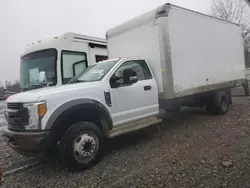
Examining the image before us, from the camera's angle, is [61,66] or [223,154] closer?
[223,154]

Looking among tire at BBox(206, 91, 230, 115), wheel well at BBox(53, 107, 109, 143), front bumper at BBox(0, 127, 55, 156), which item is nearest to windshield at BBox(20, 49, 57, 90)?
wheel well at BBox(53, 107, 109, 143)

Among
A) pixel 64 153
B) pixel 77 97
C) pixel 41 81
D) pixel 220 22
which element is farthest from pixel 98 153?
pixel 220 22

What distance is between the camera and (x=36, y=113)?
366 centimetres

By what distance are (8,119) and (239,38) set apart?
27.3ft

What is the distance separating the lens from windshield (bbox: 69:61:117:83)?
4777 millimetres

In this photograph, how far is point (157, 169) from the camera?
3.72 m

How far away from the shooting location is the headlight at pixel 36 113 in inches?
144

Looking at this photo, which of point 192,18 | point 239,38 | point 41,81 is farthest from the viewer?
point 239,38

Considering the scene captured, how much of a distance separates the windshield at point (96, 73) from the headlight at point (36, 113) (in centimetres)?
135

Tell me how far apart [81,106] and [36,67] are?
390 cm

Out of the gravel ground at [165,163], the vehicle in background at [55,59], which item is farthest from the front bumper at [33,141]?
the vehicle in background at [55,59]

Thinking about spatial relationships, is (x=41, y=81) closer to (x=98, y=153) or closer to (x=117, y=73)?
(x=117, y=73)

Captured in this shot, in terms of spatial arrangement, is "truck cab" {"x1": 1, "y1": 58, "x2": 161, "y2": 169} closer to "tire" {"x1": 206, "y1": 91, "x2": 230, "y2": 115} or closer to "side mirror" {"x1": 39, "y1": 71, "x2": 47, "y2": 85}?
"side mirror" {"x1": 39, "y1": 71, "x2": 47, "y2": 85}

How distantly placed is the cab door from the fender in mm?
190
